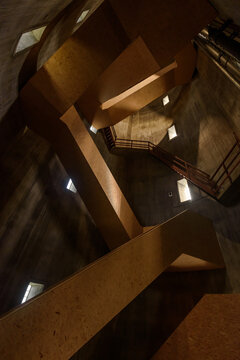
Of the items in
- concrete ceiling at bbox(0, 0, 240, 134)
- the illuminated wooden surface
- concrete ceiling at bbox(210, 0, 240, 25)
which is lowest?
the illuminated wooden surface

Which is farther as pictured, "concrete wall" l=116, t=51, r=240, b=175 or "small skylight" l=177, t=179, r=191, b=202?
"small skylight" l=177, t=179, r=191, b=202

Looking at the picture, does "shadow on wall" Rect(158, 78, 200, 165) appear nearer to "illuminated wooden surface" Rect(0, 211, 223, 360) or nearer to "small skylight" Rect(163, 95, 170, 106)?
"small skylight" Rect(163, 95, 170, 106)

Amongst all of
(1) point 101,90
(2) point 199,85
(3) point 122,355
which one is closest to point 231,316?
(3) point 122,355

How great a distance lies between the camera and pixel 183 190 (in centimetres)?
934

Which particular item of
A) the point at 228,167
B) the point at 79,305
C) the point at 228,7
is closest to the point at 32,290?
the point at 79,305

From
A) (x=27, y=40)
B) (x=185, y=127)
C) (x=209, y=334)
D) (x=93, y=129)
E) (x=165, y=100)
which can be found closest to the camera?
(x=209, y=334)

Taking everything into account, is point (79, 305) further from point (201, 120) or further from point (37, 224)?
point (201, 120)

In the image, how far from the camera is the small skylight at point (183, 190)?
29.4ft

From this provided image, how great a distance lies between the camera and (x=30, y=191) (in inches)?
235

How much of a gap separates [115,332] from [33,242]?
179 inches

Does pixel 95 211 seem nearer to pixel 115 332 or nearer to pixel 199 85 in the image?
pixel 115 332

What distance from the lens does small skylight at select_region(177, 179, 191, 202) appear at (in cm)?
896

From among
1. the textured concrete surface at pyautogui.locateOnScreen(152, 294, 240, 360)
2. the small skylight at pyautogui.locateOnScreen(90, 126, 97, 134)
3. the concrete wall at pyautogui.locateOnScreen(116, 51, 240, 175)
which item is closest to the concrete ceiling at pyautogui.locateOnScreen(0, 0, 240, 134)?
the concrete wall at pyautogui.locateOnScreen(116, 51, 240, 175)

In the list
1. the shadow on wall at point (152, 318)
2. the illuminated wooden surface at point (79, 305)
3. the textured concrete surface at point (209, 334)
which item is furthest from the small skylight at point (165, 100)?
the textured concrete surface at point (209, 334)
